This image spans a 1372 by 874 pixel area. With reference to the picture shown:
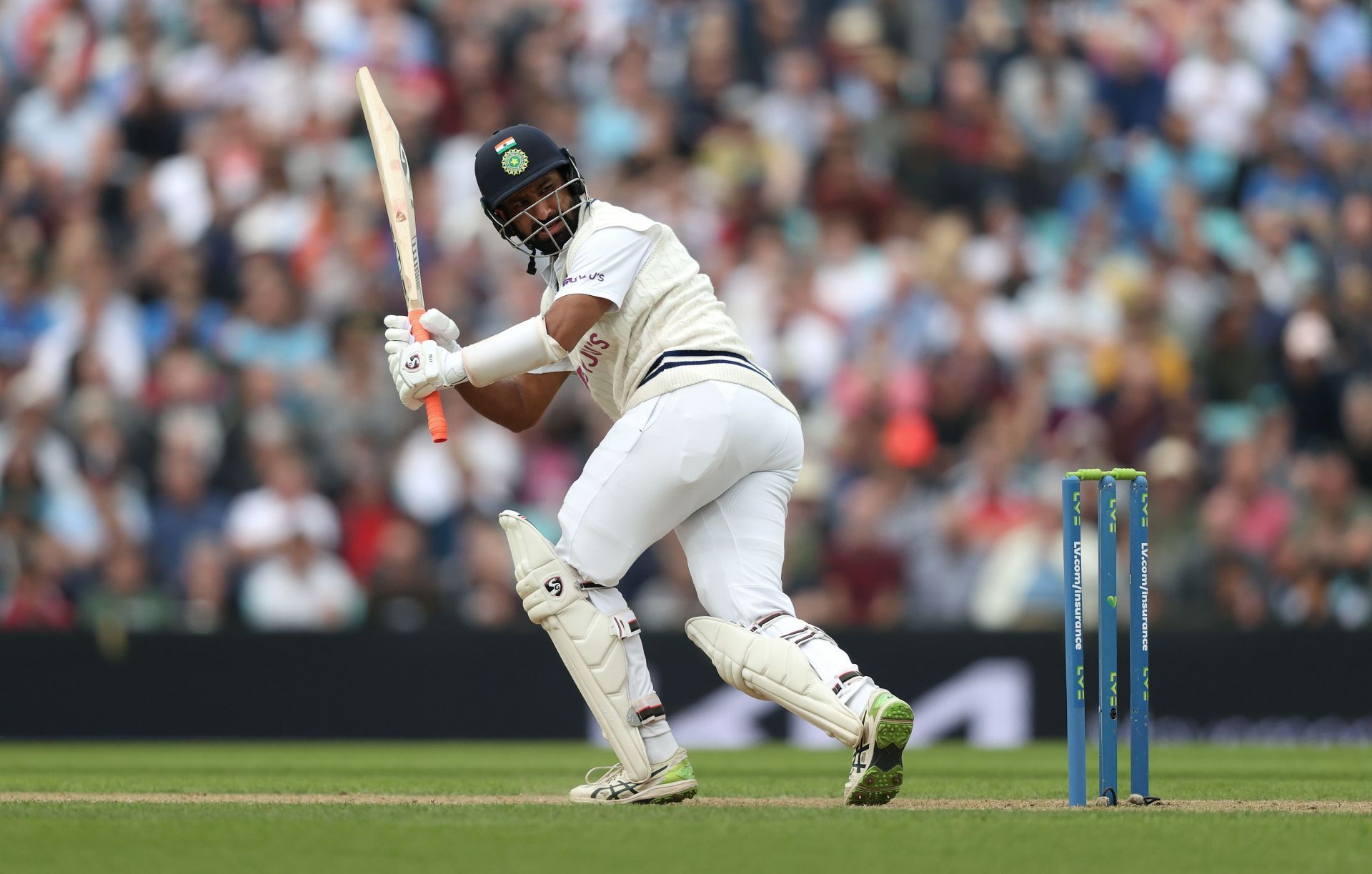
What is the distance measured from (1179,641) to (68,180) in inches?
313

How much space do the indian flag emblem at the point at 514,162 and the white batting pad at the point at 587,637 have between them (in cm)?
112

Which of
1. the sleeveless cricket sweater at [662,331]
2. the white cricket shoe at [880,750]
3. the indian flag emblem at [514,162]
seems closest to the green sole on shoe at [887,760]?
the white cricket shoe at [880,750]

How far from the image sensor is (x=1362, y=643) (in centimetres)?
1069

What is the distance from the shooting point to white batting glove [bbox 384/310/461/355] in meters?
6.22

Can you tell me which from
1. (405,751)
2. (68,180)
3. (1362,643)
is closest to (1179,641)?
(1362,643)

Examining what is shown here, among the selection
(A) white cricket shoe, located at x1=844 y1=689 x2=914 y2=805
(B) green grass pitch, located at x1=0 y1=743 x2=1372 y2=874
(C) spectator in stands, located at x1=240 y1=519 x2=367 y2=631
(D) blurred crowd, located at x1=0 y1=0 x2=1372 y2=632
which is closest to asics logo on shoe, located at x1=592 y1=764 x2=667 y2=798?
(B) green grass pitch, located at x1=0 y1=743 x2=1372 y2=874

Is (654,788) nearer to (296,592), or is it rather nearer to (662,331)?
(662,331)

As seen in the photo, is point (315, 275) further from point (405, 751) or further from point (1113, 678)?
point (1113, 678)

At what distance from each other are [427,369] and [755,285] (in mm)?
6924

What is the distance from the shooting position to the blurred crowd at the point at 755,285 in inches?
447

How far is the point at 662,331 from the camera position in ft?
20.8

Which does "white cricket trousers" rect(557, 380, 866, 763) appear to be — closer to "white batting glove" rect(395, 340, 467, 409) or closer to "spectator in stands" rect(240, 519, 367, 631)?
"white batting glove" rect(395, 340, 467, 409)

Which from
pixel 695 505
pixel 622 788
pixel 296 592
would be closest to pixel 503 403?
pixel 695 505

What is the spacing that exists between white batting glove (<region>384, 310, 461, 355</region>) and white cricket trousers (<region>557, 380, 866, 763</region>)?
2.05 ft
